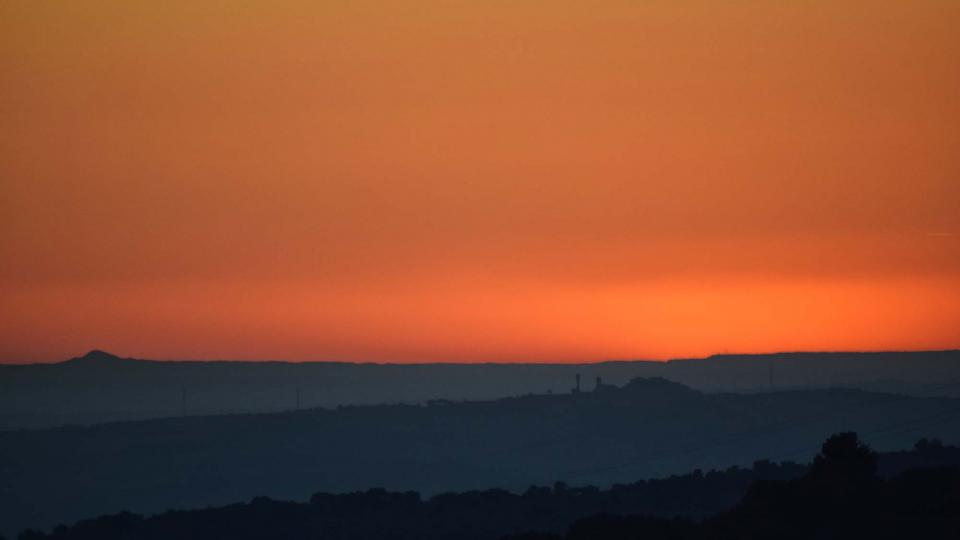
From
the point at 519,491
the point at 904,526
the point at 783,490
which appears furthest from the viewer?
the point at 519,491

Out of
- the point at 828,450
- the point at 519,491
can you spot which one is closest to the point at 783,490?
the point at 828,450

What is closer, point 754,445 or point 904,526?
point 904,526

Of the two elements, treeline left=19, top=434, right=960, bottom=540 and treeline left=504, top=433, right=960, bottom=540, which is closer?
treeline left=504, top=433, right=960, bottom=540

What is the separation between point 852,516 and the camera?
2478 inches

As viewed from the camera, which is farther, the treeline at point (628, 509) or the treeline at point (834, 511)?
the treeline at point (628, 509)

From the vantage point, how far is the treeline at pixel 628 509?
65.3 meters

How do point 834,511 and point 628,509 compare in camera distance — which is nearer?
point 834,511

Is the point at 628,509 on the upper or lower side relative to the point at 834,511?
lower

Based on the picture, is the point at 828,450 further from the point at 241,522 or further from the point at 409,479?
the point at 409,479

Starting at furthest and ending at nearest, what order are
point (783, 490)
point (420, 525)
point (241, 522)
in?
point (241, 522), point (420, 525), point (783, 490)

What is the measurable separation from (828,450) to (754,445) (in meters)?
127

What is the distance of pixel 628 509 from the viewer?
98625mm

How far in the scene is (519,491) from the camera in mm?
170750

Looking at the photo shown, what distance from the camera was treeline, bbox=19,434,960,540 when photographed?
214 feet
